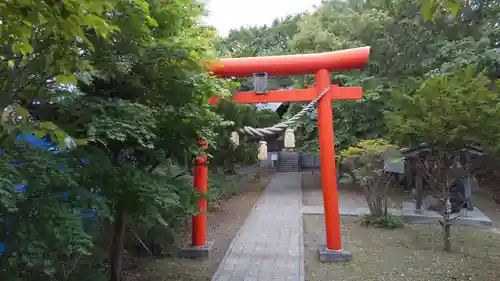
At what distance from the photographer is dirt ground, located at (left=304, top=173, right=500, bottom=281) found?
5898mm

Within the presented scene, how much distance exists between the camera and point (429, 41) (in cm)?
1141

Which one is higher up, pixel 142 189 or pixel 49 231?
pixel 142 189

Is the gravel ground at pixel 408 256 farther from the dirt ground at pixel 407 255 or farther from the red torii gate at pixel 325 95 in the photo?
the red torii gate at pixel 325 95

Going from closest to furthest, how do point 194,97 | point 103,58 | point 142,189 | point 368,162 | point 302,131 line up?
point 103,58 < point 142,189 < point 194,97 < point 368,162 < point 302,131

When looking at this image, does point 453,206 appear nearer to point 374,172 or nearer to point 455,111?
point 374,172

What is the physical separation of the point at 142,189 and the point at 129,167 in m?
0.38

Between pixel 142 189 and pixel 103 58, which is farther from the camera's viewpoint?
pixel 142 189

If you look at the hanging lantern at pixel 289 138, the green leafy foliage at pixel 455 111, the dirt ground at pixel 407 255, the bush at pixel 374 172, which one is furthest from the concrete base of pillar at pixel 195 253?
the bush at pixel 374 172

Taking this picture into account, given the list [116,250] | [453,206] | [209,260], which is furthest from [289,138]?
[453,206]

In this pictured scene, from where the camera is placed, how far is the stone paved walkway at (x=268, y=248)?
5.90 metres

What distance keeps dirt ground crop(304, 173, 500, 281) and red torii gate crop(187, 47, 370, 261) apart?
497 millimetres

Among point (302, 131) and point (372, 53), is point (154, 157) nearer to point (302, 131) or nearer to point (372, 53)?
point (372, 53)

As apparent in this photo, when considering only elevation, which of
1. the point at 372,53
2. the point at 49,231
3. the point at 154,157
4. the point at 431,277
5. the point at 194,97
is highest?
the point at 372,53

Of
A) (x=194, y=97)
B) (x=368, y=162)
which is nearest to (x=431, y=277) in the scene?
(x=368, y=162)
